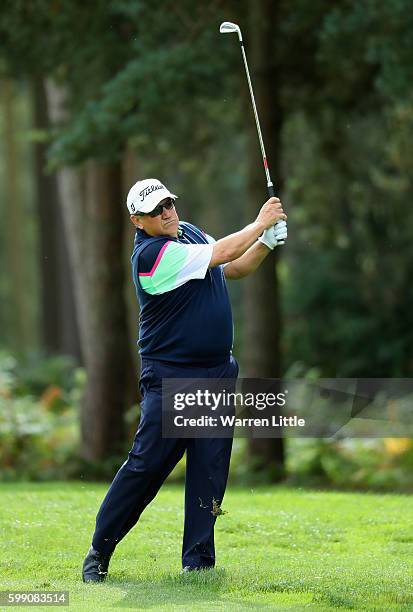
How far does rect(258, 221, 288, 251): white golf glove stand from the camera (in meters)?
6.67

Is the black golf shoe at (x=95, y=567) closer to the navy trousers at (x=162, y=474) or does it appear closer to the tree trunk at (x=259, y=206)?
the navy trousers at (x=162, y=474)

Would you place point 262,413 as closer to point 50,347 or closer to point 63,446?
point 63,446

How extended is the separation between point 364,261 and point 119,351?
6806 mm

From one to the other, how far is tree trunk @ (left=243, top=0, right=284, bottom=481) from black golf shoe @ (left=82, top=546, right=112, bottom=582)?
7453mm

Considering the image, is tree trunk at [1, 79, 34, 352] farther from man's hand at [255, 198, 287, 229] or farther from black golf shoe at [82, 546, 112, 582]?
black golf shoe at [82, 546, 112, 582]

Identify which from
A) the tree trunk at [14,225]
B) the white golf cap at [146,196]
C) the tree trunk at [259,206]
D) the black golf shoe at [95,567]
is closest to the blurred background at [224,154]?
the tree trunk at [259,206]

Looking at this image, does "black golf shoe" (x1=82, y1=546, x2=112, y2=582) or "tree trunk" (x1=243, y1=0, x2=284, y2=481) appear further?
"tree trunk" (x1=243, y1=0, x2=284, y2=481)

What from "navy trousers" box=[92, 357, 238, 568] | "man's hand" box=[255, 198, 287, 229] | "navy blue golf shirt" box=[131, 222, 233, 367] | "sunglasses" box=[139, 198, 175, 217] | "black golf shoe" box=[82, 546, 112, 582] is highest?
"sunglasses" box=[139, 198, 175, 217]

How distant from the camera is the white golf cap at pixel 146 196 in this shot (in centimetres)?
657

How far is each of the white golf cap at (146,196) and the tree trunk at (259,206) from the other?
7181 millimetres

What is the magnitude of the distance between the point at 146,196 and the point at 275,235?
2.52 feet
